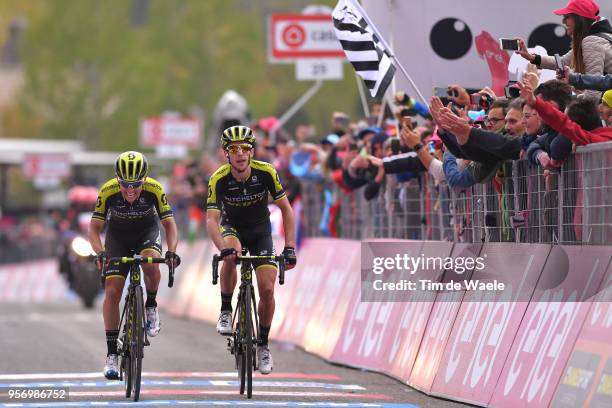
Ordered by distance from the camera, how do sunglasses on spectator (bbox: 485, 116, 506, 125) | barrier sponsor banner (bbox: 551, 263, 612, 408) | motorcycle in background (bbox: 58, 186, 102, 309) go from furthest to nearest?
motorcycle in background (bbox: 58, 186, 102, 309), sunglasses on spectator (bbox: 485, 116, 506, 125), barrier sponsor banner (bbox: 551, 263, 612, 408)

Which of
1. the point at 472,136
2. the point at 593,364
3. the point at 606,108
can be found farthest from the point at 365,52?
the point at 593,364

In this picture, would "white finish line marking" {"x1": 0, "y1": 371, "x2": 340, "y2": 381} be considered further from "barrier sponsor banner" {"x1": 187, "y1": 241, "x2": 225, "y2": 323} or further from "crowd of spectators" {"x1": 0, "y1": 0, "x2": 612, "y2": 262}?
"barrier sponsor banner" {"x1": 187, "y1": 241, "x2": 225, "y2": 323}

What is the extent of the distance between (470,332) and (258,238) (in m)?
2.11

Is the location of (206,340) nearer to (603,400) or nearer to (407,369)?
(407,369)

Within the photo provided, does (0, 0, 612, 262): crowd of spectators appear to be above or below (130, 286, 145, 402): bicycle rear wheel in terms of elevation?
above

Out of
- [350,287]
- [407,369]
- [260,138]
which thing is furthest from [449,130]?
[260,138]

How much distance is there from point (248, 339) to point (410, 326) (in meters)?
1.87

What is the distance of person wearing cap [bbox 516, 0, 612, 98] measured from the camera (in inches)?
509

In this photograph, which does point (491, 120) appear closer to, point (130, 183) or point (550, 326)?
point (550, 326)

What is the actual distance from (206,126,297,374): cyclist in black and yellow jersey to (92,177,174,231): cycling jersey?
518 millimetres

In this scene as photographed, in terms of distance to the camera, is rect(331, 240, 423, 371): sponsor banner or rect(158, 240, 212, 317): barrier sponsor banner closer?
rect(331, 240, 423, 371): sponsor banner

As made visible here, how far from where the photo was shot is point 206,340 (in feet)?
67.6

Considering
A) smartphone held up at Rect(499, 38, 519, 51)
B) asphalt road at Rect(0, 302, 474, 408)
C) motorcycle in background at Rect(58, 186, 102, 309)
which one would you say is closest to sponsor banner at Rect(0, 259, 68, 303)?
motorcycle in background at Rect(58, 186, 102, 309)

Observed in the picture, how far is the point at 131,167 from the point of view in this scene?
13.7 m
